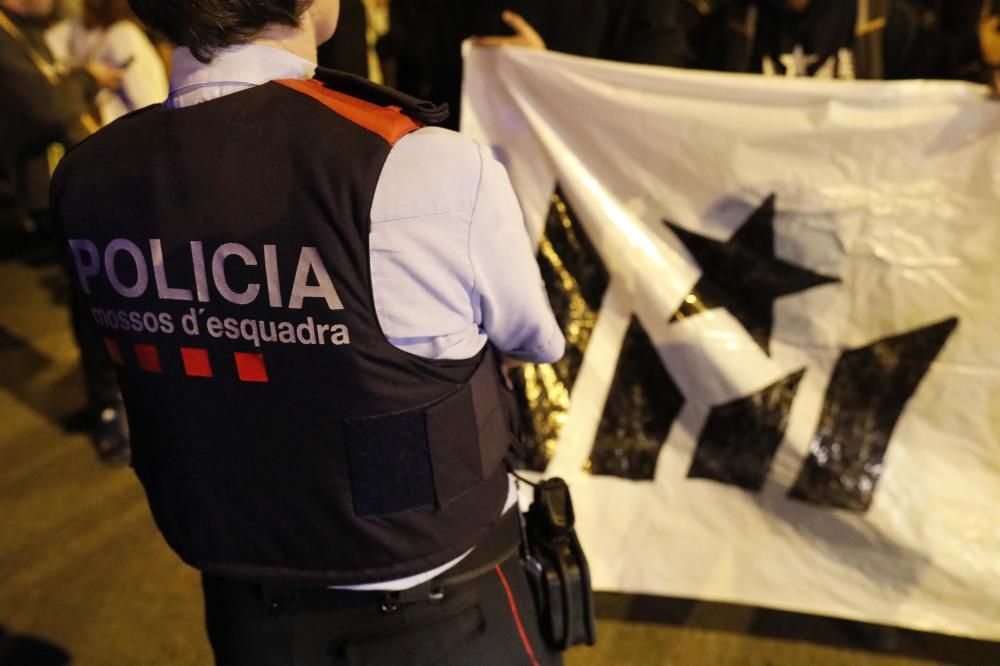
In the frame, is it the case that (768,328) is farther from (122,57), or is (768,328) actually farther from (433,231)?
(122,57)

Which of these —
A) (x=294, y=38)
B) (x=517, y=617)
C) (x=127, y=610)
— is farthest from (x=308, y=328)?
(x=127, y=610)

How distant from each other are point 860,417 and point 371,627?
1345 millimetres

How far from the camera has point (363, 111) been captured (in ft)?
2.58

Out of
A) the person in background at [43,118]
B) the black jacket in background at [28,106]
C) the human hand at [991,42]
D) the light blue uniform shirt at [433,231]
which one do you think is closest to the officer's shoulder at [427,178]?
the light blue uniform shirt at [433,231]

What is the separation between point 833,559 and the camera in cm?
185

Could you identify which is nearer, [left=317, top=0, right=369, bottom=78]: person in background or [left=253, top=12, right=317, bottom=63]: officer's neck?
[left=253, top=12, right=317, bottom=63]: officer's neck

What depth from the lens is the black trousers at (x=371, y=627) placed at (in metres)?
0.93

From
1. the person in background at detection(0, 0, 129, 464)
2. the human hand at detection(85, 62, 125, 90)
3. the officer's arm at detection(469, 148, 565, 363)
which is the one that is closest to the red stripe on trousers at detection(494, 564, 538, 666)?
the officer's arm at detection(469, 148, 565, 363)

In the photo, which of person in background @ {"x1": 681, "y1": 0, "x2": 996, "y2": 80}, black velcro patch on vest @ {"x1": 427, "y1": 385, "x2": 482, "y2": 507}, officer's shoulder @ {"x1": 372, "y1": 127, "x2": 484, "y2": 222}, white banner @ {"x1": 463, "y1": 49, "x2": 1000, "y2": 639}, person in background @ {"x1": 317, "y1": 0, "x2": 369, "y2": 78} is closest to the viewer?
officer's shoulder @ {"x1": 372, "y1": 127, "x2": 484, "y2": 222}

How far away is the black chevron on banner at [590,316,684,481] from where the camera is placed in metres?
1.90

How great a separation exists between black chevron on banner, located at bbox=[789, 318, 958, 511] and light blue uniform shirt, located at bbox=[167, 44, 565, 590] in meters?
1.20

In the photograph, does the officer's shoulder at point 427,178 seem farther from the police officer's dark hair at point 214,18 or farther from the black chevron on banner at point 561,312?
the black chevron on banner at point 561,312

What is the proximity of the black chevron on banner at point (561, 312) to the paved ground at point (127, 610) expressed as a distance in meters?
0.59

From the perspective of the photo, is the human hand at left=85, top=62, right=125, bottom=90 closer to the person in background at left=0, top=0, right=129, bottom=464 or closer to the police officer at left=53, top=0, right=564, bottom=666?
the person in background at left=0, top=0, right=129, bottom=464
